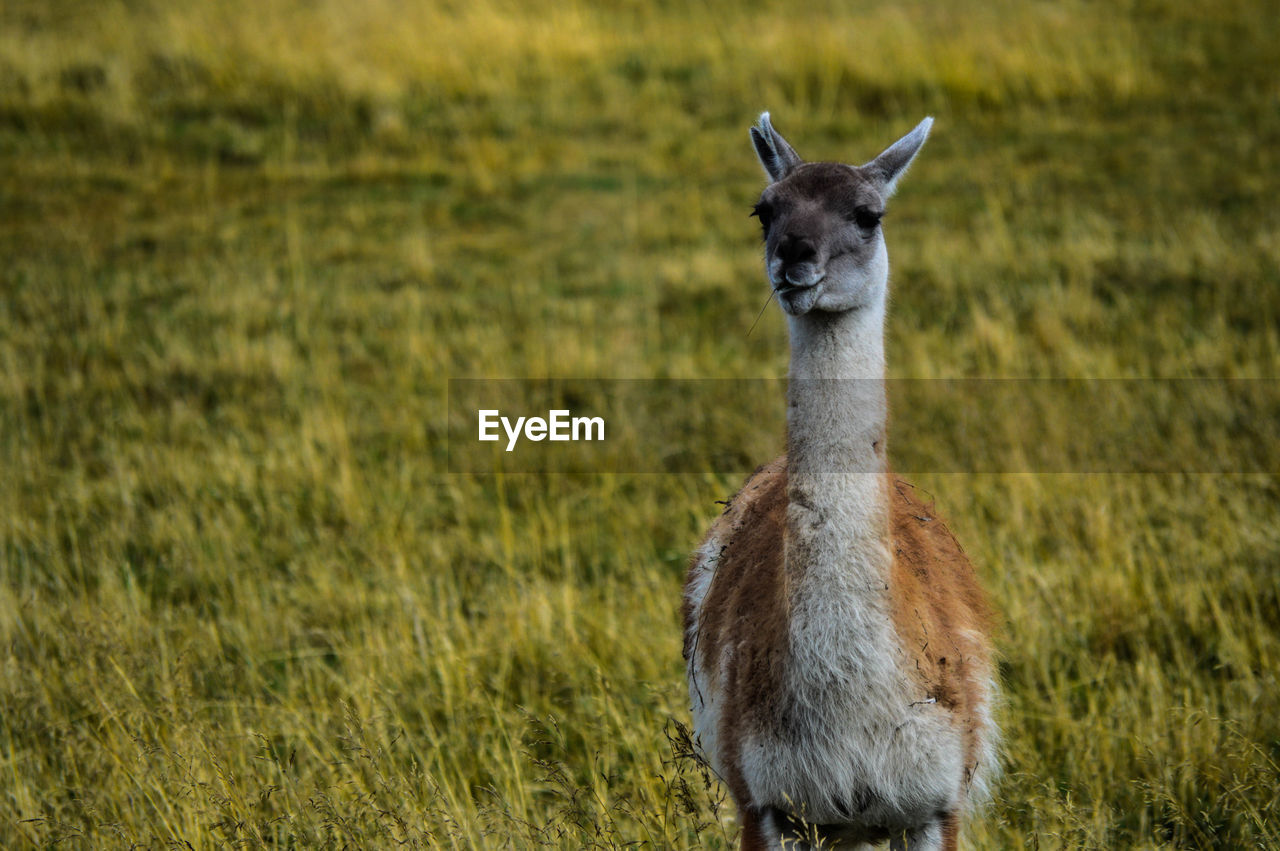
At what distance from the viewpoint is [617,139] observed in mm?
13938

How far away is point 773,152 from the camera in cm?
331

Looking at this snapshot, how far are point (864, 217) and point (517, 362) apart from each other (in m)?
5.57

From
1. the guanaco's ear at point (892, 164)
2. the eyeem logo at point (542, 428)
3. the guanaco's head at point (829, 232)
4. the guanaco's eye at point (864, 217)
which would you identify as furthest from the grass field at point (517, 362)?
the guanaco's ear at point (892, 164)

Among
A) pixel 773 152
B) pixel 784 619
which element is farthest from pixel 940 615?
pixel 773 152

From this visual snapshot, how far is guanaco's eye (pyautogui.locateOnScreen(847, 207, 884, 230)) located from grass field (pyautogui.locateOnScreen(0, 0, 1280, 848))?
1460mm

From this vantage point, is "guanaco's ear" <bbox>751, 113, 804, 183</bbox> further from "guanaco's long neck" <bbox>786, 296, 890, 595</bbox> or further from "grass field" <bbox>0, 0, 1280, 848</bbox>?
"grass field" <bbox>0, 0, 1280, 848</bbox>

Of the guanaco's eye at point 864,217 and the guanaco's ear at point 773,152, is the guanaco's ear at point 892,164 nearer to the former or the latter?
the guanaco's eye at point 864,217

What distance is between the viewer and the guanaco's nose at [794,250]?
275 centimetres

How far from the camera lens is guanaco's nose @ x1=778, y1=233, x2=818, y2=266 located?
9.03 ft

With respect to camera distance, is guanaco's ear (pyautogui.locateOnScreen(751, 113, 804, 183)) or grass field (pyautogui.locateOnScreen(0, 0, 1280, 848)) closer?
guanaco's ear (pyautogui.locateOnScreen(751, 113, 804, 183))

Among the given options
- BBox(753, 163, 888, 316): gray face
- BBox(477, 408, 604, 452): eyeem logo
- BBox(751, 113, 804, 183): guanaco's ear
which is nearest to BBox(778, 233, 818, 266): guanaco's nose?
BBox(753, 163, 888, 316): gray face

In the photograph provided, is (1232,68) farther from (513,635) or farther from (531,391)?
(513,635)

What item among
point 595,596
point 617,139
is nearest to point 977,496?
point 595,596

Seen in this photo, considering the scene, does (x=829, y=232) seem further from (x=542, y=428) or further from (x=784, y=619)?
(x=542, y=428)
